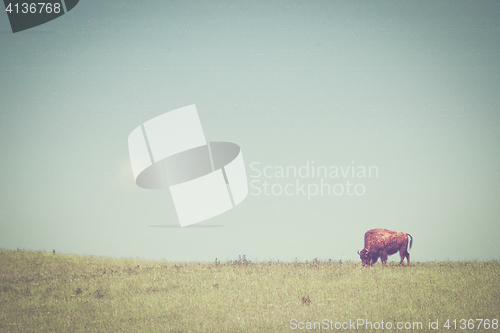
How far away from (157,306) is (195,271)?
4915 millimetres

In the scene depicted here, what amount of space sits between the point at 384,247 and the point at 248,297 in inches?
328

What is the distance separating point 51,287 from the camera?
15.8 m

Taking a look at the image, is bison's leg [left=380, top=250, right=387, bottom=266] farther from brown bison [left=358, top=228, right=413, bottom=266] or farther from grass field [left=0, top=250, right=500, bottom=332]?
grass field [left=0, top=250, right=500, bottom=332]

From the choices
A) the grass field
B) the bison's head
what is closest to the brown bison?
the bison's head

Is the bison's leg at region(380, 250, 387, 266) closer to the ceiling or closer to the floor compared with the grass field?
closer to the floor

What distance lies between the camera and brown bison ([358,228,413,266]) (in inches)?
740

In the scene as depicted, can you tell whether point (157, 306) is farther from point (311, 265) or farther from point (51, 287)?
point (311, 265)

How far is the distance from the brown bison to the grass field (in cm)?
66

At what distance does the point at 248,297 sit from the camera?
43.5 ft

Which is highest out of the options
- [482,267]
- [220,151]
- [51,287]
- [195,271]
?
[220,151]

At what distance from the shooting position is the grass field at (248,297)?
11.1 m

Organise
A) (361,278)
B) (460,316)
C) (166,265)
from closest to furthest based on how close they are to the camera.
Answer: (460,316) → (361,278) → (166,265)

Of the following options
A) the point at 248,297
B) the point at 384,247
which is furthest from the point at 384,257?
the point at 248,297

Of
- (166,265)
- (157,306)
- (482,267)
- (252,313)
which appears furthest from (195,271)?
(482,267)
